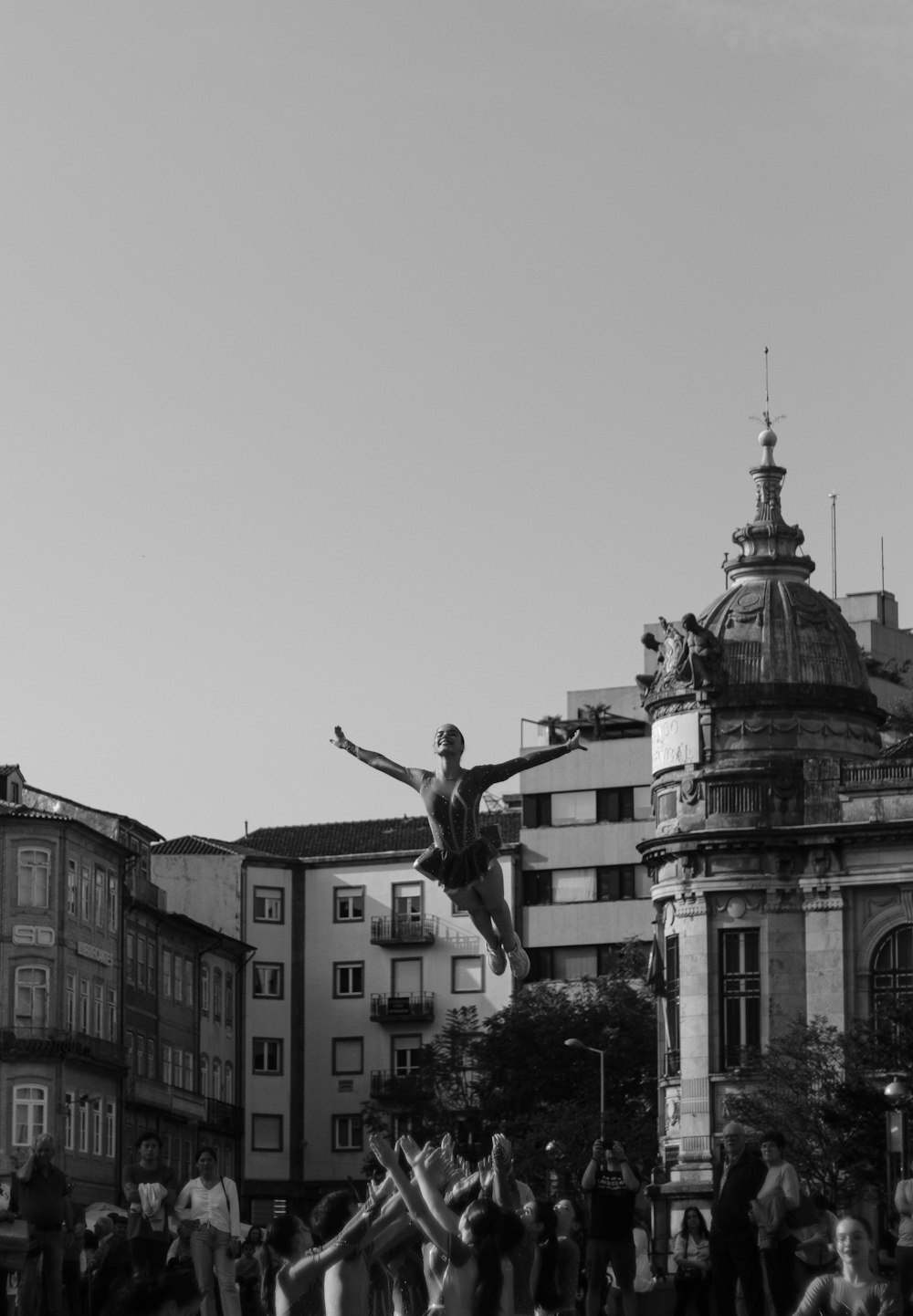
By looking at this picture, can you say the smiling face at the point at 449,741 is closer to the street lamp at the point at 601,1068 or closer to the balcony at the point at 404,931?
the street lamp at the point at 601,1068

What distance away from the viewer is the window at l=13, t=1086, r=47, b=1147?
108m

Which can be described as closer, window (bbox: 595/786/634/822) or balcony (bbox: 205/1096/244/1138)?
balcony (bbox: 205/1096/244/1138)

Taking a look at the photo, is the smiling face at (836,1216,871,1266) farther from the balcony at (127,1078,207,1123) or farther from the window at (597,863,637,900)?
the window at (597,863,637,900)

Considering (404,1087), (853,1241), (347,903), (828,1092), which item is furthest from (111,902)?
(853,1241)

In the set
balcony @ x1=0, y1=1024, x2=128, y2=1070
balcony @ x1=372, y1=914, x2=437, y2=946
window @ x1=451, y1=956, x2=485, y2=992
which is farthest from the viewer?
balcony @ x1=372, y1=914, x2=437, y2=946

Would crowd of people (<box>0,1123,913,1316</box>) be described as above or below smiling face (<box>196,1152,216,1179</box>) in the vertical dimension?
below

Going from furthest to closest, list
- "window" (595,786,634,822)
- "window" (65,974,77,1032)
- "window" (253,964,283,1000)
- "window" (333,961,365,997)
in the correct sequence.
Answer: "window" (253,964,283,1000) < "window" (333,961,365,997) < "window" (595,786,634,822) < "window" (65,974,77,1032)

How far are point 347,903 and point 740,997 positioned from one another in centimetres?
4468

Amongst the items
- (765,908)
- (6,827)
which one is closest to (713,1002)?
(765,908)

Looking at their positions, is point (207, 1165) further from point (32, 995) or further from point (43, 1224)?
point (32, 995)

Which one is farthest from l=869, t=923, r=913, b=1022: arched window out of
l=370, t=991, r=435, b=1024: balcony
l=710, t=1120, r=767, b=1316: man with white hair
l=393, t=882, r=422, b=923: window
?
l=710, t=1120, r=767, b=1316: man with white hair

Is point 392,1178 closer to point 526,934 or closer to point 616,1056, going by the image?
point 616,1056

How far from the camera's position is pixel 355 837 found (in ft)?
463

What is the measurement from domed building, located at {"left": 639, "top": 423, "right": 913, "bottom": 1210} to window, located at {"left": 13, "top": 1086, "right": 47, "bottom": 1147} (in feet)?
80.8
